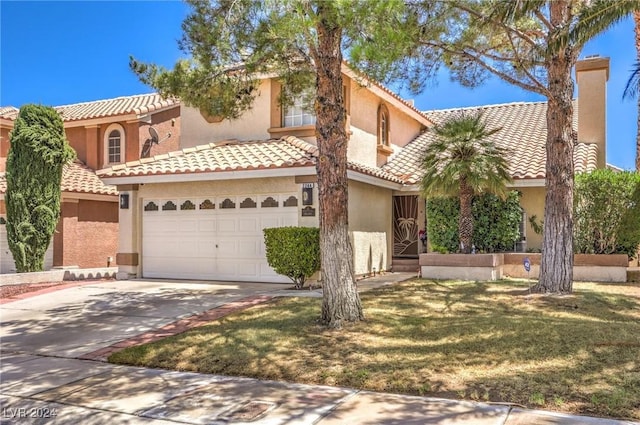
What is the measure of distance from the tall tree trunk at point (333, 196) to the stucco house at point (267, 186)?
447 centimetres

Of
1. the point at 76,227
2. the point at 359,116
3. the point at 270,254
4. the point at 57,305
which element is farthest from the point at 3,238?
the point at 359,116

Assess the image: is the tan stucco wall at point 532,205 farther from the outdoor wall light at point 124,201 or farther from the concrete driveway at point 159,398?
the outdoor wall light at point 124,201

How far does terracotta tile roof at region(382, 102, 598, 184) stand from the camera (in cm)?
1791

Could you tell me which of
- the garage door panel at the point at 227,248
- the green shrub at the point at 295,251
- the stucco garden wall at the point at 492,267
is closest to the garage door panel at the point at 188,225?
the garage door panel at the point at 227,248

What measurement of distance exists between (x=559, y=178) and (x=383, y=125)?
10.1 meters

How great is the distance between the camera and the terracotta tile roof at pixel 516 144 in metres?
17.9

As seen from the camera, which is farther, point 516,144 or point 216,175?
point 516,144

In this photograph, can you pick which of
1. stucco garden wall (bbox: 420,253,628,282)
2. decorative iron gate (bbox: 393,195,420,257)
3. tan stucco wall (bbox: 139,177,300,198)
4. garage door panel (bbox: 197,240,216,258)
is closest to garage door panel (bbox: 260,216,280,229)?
tan stucco wall (bbox: 139,177,300,198)

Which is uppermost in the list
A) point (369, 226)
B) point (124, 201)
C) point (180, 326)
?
point (124, 201)

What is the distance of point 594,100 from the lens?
65.3 ft

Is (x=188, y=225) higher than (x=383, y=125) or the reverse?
the reverse

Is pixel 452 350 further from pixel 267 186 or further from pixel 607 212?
pixel 607 212

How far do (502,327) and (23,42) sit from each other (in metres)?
16.7

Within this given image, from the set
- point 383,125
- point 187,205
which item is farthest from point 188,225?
point 383,125
